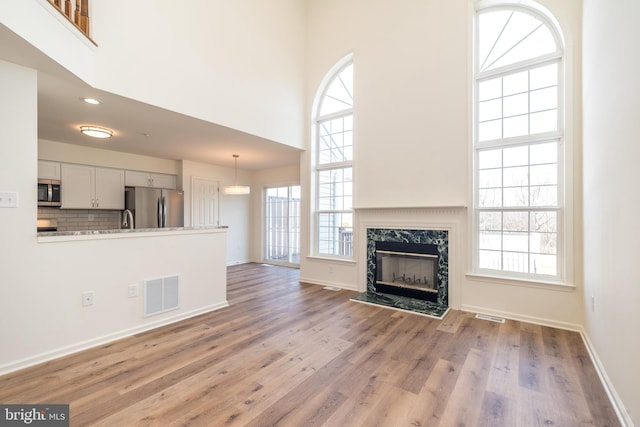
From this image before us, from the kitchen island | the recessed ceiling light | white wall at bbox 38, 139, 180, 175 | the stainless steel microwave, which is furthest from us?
white wall at bbox 38, 139, 180, 175

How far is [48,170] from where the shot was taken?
4.73 metres

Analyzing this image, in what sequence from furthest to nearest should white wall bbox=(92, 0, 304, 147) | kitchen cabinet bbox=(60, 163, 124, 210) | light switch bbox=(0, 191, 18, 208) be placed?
kitchen cabinet bbox=(60, 163, 124, 210), white wall bbox=(92, 0, 304, 147), light switch bbox=(0, 191, 18, 208)

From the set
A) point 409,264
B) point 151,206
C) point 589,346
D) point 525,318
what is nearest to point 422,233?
point 409,264

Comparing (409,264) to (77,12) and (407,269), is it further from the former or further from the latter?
(77,12)

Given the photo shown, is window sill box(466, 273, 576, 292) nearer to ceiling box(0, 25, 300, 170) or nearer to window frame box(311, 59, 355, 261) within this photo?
window frame box(311, 59, 355, 261)

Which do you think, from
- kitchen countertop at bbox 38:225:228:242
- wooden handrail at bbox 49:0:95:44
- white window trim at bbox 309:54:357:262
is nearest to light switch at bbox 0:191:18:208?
kitchen countertop at bbox 38:225:228:242

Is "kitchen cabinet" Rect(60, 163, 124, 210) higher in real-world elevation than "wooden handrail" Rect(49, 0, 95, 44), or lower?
lower

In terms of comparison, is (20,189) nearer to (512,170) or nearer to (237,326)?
(237,326)

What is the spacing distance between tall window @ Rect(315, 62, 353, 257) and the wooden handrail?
348 cm

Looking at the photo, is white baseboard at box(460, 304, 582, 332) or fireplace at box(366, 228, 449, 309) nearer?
white baseboard at box(460, 304, 582, 332)

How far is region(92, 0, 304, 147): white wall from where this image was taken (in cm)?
296

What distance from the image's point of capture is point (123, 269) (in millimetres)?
2961

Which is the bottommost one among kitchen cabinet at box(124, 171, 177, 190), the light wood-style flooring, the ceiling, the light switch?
the light wood-style flooring

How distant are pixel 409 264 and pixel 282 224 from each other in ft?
12.4
